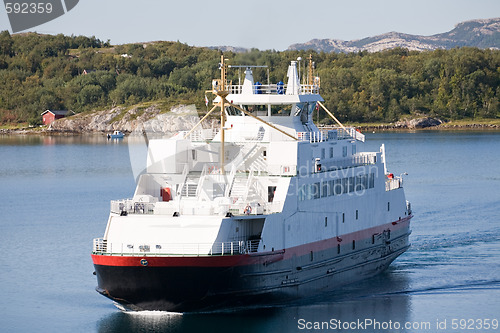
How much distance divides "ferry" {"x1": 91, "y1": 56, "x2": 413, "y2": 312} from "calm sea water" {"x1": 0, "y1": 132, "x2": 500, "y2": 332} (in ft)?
2.69

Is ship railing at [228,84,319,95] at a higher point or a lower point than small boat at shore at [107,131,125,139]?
higher

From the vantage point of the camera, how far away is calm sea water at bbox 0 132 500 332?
1273 inches

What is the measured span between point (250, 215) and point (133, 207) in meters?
3.98

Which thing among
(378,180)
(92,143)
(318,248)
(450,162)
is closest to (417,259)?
(378,180)

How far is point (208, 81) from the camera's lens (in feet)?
403

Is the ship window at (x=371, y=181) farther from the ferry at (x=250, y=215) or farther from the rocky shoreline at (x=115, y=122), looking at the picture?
the rocky shoreline at (x=115, y=122)

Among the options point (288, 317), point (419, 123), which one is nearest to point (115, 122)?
point (419, 123)

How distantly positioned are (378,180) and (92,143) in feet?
256

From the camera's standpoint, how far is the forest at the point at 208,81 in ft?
435

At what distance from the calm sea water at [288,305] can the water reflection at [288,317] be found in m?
0.04

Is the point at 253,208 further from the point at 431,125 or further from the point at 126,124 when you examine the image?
the point at 431,125

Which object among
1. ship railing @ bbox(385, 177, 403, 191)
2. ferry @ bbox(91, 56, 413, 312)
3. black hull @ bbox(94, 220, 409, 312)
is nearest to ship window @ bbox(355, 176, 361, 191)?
ferry @ bbox(91, 56, 413, 312)

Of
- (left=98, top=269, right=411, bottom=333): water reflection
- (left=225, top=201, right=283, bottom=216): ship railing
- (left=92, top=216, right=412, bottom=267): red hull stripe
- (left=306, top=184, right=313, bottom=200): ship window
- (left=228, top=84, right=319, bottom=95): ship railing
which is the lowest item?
(left=98, top=269, right=411, bottom=333): water reflection

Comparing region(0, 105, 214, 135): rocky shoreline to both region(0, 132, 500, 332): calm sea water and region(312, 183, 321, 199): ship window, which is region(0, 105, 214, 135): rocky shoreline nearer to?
region(0, 132, 500, 332): calm sea water
